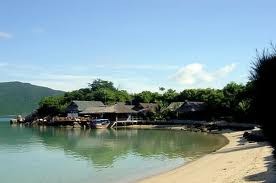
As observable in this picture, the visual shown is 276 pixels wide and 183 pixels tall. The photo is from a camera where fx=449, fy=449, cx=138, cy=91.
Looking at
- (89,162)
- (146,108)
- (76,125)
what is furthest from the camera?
(146,108)

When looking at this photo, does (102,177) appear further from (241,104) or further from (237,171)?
(241,104)

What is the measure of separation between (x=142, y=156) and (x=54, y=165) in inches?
303

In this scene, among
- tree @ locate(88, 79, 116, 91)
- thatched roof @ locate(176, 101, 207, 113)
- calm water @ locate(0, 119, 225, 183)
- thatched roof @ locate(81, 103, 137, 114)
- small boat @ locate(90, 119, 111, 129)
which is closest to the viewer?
calm water @ locate(0, 119, 225, 183)

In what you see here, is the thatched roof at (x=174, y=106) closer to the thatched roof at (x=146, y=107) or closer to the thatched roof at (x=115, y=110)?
the thatched roof at (x=146, y=107)

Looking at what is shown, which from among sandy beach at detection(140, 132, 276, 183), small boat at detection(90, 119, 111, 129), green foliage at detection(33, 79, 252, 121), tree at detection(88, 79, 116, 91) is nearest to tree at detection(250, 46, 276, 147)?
sandy beach at detection(140, 132, 276, 183)

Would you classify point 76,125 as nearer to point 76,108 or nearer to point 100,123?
point 100,123

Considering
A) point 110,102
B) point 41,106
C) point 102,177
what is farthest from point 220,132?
point 41,106

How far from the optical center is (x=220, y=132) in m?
61.8

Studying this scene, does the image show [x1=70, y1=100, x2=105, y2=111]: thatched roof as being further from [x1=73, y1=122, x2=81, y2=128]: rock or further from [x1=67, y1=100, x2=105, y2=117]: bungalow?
[x1=73, y1=122, x2=81, y2=128]: rock

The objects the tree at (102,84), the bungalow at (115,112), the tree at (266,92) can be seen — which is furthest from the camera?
the tree at (102,84)

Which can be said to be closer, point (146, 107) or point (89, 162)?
point (89, 162)

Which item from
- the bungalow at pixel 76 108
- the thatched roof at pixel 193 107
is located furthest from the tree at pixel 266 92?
the bungalow at pixel 76 108

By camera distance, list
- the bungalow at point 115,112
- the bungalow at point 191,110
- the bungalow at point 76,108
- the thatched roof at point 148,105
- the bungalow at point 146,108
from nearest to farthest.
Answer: the bungalow at point 191,110
the bungalow at point 146,108
the bungalow at point 115,112
the thatched roof at point 148,105
the bungalow at point 76,108

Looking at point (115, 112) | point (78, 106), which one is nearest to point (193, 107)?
point (115, 112)
